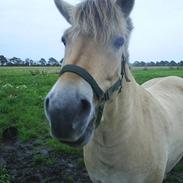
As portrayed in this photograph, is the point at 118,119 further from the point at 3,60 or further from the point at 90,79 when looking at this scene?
the point at 3,60

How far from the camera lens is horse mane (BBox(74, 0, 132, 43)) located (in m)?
2.80

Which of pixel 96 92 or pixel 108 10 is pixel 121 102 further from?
pixel 108 10

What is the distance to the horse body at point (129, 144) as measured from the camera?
3396 millimetres

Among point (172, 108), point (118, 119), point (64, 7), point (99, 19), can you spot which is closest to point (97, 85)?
point (99, 19)

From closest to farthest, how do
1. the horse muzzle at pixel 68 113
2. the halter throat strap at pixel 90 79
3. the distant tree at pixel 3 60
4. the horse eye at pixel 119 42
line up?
the horse muzzle at pixel 68 113
the halter throat strap at pixel 90 79
the horse eye at pixel 119 42
the distant tree at pixel 3 60

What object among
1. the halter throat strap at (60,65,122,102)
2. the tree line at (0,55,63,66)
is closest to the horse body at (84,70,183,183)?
the halter throat strap at (60,65,122,102)

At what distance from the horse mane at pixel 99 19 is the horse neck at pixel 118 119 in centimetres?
62

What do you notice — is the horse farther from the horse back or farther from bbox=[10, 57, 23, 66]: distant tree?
bbox=[10, 57, 23, 66]: distant tree

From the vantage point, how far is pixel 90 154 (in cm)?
374

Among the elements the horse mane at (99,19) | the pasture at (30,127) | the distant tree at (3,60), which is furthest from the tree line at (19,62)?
the horse mane at (99,19)

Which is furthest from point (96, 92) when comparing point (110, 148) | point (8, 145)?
point (8, 145)

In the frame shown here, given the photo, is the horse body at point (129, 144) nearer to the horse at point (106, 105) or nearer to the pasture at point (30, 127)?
the horse at point (106, 105)

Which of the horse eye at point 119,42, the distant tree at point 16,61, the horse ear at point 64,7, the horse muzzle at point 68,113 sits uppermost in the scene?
the horse ear at point 64,7

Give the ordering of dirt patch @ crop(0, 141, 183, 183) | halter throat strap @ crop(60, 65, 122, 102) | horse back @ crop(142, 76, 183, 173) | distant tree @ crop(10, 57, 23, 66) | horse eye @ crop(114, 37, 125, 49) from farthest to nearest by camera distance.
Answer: distant tree @ crop(10, 57, 23, 66) < dirt patch @ crop(0, 141, 183, 183) < horse back @ crop(142, 76, 183, 173) < horse eye @ crop(114, 37, 125, 49) < halter throat strap @ crop(60, 65, 122, 102)
